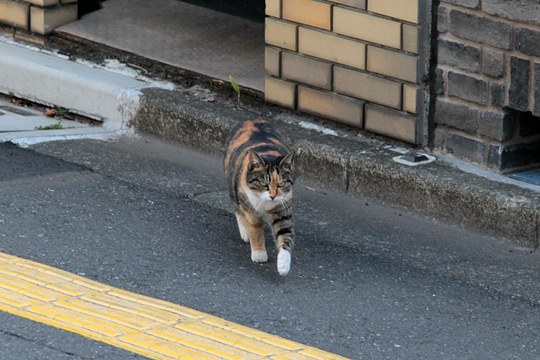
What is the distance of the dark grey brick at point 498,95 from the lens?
7.68 metres

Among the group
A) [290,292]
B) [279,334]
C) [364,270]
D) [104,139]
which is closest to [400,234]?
[364,270]

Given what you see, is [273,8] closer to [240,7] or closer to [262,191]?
[240,7]

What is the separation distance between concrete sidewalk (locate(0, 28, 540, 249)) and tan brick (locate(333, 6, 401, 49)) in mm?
599

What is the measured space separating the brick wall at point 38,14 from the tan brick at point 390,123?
111 inches

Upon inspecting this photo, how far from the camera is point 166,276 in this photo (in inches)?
260

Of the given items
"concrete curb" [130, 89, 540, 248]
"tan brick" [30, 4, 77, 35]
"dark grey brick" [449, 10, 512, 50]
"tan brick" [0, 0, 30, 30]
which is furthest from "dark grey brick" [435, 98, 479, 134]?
"tan brick" [0, 0, 30, 30]

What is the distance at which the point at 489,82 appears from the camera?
7742 mm

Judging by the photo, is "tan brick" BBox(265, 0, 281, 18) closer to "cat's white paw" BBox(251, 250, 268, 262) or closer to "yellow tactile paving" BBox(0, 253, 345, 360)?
"cat's white paw" BBox(251, 250, 268, 262)

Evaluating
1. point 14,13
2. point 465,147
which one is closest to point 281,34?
point 465,147

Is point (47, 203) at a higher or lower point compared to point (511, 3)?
lower

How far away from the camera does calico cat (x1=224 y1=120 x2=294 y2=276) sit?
6691 millimetres

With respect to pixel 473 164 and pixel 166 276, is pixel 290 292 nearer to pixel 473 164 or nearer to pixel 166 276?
pixel 166 276

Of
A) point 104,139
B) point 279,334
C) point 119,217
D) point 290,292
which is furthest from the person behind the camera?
point 104,139

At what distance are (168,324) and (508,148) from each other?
105 inches
